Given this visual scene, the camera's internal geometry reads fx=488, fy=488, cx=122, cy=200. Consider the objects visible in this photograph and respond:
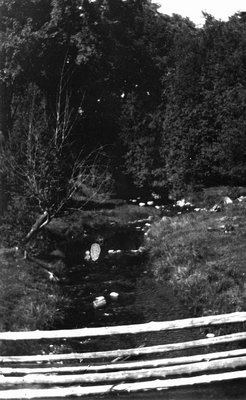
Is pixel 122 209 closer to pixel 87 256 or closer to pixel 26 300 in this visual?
pixel 87 256

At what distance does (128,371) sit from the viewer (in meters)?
9.35

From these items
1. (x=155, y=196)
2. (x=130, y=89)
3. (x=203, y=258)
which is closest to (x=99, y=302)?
(x=203, y=258)

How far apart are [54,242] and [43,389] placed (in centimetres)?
1449

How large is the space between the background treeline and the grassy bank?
7.23m

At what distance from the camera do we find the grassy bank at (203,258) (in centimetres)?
1461

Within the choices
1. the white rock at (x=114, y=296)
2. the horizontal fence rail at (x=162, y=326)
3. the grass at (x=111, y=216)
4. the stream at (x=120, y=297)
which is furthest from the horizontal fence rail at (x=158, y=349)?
the grass at (x=111, y=216)

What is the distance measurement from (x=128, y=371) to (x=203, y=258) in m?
9.00

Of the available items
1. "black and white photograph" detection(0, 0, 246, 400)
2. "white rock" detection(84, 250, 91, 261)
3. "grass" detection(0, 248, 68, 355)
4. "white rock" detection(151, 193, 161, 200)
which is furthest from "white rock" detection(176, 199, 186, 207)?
"grass" detection(0, 248, 68, 355)

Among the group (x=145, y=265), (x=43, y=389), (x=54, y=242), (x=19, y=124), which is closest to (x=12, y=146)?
(x=19, y=124)

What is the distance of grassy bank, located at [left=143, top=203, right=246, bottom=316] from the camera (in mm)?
14609

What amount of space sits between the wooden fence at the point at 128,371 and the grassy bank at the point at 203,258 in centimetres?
377

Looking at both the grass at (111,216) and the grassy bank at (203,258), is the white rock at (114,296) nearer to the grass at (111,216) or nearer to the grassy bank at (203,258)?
the grassy bank at (203,258)

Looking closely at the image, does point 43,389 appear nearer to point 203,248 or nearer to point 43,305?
point 43,305

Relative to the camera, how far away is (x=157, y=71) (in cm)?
3875
